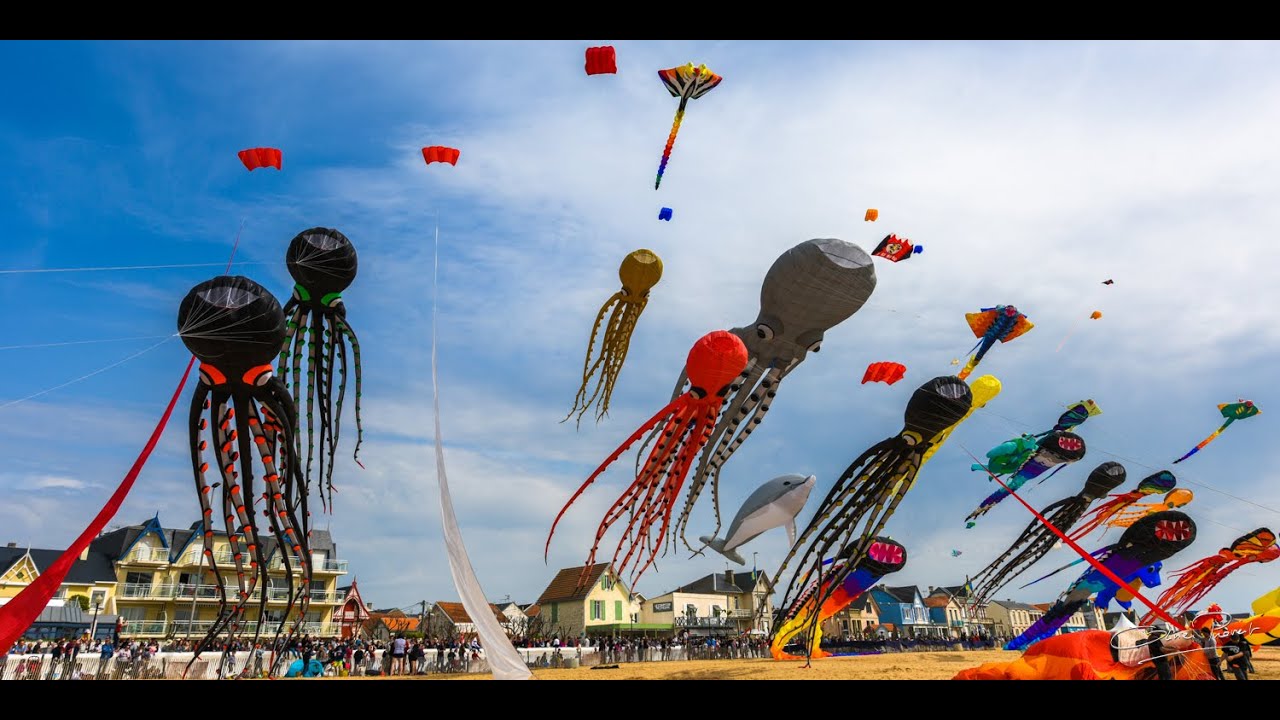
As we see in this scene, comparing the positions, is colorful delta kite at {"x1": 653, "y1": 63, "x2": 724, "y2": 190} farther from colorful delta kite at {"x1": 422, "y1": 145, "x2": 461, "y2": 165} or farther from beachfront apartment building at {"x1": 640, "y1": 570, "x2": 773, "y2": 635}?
beachfront apartment building at {"x1": 640, "y1": 570, "x2": 773, "y2": 635}

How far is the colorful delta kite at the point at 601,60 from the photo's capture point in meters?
13.8

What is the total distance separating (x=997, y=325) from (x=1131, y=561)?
1359 cm


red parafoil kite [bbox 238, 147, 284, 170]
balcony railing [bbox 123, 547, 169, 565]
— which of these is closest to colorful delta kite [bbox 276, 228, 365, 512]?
red parafoil kite [bbox 238, 147, 284, 170]

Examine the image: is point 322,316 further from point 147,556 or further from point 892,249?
point 147,556

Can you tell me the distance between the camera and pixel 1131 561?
2922cm

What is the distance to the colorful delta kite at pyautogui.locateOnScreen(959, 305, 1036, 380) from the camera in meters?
23.2

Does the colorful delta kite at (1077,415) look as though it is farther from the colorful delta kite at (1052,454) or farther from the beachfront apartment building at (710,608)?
the beachfront apartment building at (710,608)

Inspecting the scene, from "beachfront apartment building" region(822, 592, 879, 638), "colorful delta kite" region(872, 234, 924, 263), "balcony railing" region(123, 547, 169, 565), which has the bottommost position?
"beachfront apartment building" region(822, 592, 879, 638)

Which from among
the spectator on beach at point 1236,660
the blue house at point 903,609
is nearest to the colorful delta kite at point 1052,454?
the spectator on beach at point 1236,660

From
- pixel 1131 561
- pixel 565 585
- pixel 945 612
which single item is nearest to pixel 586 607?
pixel 565 585

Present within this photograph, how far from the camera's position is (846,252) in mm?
16750

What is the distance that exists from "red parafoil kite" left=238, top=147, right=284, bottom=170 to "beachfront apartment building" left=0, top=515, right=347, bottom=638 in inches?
1120

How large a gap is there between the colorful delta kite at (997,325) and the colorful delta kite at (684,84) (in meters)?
13.3
